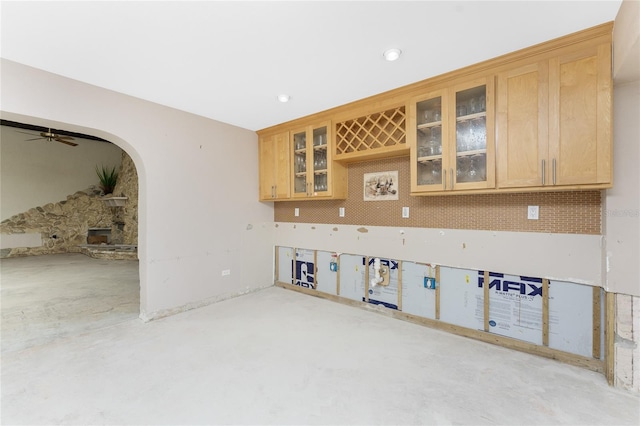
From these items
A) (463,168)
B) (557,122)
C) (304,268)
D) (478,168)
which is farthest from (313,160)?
(557,122)

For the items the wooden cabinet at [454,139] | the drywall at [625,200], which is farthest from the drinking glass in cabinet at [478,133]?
the drywall at [625,200]

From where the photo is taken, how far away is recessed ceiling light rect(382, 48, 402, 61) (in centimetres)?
221

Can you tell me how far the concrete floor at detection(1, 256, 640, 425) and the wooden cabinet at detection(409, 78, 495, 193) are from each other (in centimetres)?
155

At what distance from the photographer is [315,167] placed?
3834 mm

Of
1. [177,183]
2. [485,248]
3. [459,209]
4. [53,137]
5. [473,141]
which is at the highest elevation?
[53,137]

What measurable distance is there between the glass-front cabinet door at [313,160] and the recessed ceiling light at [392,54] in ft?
4.65

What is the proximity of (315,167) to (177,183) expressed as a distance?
70.1 inches

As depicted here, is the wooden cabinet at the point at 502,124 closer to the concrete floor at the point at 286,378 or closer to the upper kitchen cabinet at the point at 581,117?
the upper kitchen cabinet at the point at 581,117

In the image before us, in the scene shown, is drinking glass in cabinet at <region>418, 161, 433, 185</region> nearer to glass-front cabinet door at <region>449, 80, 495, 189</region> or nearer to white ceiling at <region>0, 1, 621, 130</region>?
glass-front cabinet door at <region>449, 80, 495, 189</region>

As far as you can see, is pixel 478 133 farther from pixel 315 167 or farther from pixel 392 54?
pixel 315 167

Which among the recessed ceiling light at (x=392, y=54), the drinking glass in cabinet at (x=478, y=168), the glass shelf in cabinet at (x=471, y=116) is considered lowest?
the drinking glass in cabinet at (x=478, y=168)

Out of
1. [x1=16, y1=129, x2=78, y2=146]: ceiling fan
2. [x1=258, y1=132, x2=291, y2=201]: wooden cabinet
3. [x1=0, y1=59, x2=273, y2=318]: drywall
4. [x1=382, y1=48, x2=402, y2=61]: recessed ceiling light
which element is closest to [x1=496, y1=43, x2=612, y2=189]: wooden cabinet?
[x1=382, y1=48, x2=402, y2=61]: recessed ceiling light

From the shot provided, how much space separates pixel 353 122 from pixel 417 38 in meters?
1.44

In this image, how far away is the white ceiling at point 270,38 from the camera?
1744 mm
